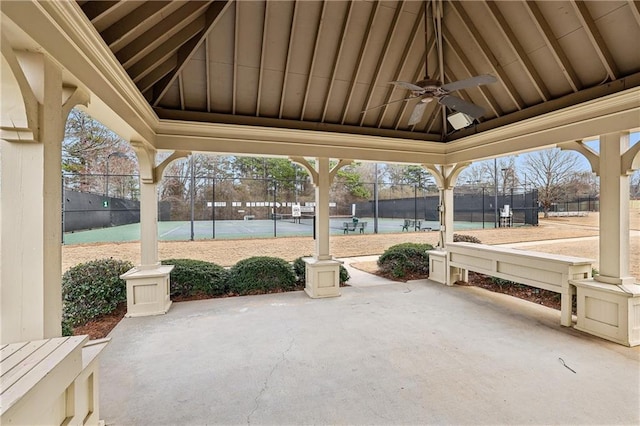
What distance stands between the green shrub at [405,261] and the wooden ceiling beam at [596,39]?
184 inches

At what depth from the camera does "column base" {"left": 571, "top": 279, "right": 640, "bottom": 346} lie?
356 cm

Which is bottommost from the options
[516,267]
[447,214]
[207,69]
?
[516,267]

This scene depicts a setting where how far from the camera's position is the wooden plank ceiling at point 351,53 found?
3.49 meters

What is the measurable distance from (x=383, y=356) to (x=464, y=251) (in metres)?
3.64

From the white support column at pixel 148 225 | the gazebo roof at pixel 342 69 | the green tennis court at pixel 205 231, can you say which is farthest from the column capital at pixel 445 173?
the white support column at pixel 148 225

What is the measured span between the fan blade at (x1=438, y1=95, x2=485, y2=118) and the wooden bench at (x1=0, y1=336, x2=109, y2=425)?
4170mm

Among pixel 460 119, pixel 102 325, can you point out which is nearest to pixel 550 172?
pixel 460 119

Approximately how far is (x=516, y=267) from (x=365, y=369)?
343 cm

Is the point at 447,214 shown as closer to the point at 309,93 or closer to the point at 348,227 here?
the point at 309,93

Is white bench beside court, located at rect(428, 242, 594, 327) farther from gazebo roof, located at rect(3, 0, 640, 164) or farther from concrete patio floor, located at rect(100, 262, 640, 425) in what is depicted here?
gazebo roof, located at rect(3, 0, 640, 164)

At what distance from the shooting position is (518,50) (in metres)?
4.17

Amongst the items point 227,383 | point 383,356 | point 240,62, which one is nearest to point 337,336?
point 383,356

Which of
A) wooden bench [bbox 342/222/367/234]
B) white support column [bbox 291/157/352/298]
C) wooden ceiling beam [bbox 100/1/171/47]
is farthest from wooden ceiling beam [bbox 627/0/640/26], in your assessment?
wooden bench [bbox 342/222/367/234]

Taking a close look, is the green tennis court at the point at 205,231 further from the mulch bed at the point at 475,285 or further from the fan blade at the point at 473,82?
the fan blade at the point at 473,82
